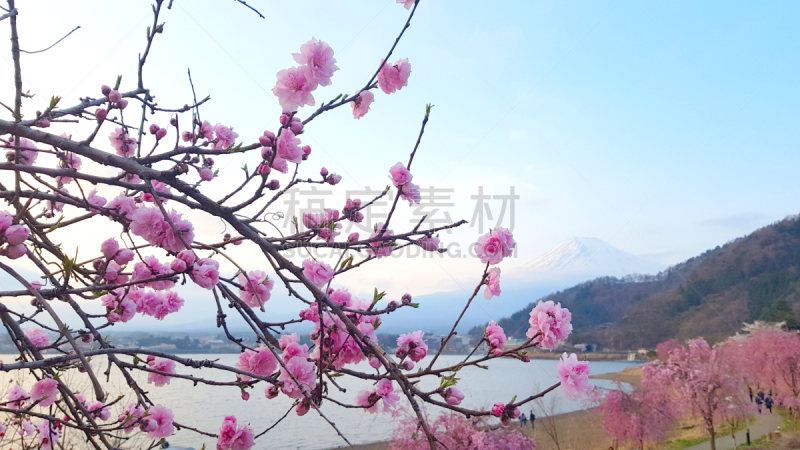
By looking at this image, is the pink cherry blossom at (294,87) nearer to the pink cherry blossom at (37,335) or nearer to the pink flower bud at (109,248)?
the pink flower bud at (109,248)

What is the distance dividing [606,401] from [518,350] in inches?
498

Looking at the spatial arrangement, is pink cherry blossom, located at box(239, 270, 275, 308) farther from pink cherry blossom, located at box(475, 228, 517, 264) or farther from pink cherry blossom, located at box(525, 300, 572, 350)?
pink cherry blossom, located at box(525, 300, 572, 350)

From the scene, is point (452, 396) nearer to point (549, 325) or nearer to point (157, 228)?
point (549, 325)

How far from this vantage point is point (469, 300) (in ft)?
3.96

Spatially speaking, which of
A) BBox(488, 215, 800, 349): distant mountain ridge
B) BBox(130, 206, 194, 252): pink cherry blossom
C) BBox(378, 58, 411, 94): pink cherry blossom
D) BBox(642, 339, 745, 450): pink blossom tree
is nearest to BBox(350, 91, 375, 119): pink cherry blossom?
BBox(378, 58, 411, 94): pink cherry blossom

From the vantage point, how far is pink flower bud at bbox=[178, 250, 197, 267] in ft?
3.66

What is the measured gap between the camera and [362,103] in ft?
4.62

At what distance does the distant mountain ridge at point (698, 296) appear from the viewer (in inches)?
1437

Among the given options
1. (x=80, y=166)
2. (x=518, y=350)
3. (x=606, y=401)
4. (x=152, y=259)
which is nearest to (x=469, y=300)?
(x=518, y=350)

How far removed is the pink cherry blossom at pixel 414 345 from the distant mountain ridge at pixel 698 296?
103 feet

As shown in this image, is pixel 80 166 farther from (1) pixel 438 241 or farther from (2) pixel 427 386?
(2) pixel 427 386

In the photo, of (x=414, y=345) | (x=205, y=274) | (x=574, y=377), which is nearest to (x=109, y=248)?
(x=205, y=274)

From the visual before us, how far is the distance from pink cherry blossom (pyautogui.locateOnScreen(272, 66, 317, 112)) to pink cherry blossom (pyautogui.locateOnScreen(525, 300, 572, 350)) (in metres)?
0.84

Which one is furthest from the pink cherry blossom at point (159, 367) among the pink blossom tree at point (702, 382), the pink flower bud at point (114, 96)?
the pink blossom tree at point (702, 382)
